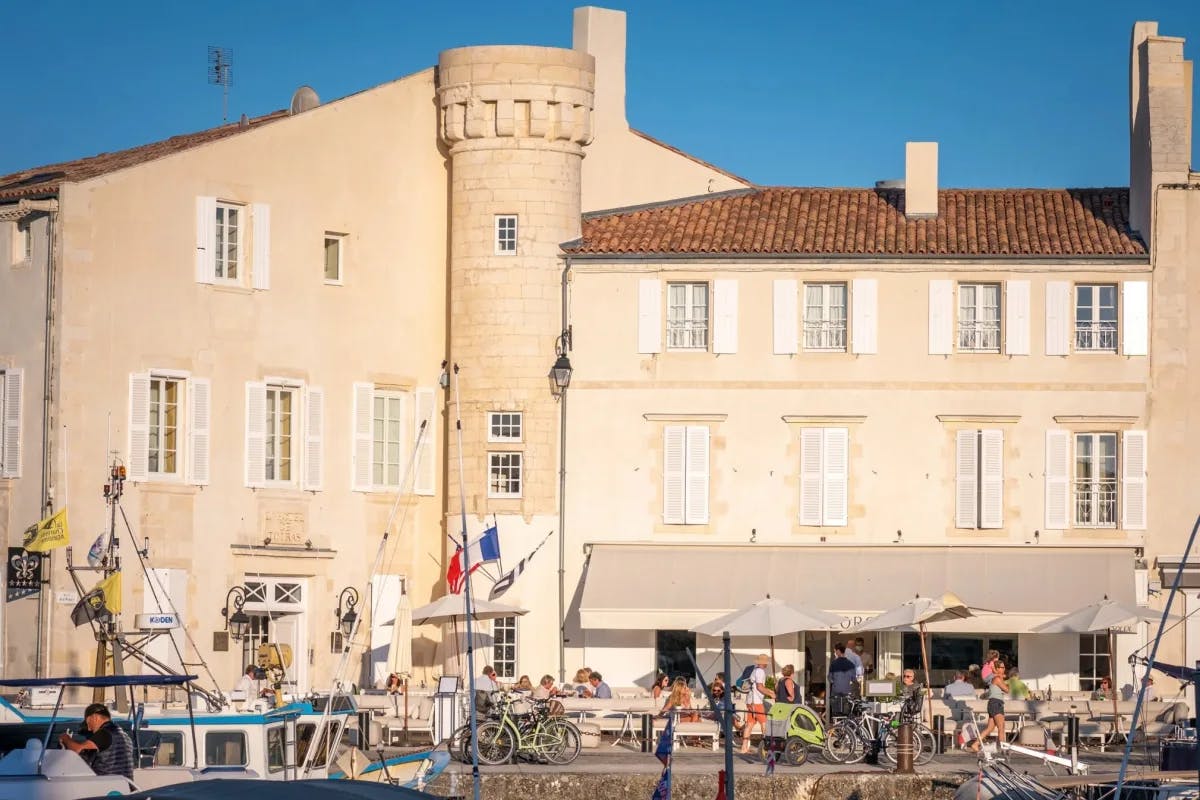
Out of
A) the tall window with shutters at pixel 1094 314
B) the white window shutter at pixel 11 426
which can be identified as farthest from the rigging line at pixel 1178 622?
the white window shutter at pixel 11 426

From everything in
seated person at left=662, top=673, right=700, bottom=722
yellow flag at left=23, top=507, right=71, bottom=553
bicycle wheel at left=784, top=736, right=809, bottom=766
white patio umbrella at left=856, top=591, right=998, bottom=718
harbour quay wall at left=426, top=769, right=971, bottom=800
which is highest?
yellow flag at left=23, top=507, right=71, bottom=553

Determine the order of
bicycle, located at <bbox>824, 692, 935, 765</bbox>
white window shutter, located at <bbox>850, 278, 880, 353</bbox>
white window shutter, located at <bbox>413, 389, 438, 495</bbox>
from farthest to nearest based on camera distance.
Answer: white window shutter, located at <bbox>413, 389, 438, 495</bbox>, white window shutter, located at <bbox>850, 278, 880, 353</bbox>, bicycle, located at <bbox>824, 692, 935, 765</bbox>

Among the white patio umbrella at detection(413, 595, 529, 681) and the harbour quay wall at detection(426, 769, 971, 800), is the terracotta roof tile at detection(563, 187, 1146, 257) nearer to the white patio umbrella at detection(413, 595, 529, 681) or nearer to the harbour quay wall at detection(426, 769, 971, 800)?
the white patio umbrella at detection(413, 595, 529, 681)

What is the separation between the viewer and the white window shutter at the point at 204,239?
40.0 meters

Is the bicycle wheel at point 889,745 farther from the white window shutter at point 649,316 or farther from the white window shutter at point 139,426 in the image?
the white window shutter at point 139,426

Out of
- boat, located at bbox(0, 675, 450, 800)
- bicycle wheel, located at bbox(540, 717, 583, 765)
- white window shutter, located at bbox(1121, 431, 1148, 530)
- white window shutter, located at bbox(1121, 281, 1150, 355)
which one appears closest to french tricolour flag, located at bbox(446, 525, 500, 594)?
bicycle wheel, located at bbox(540, 717, 583, 765)

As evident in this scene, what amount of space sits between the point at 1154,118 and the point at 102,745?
23.9 m

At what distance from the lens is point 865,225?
43688 millimetres

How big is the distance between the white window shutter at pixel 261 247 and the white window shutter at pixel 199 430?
1918 mm

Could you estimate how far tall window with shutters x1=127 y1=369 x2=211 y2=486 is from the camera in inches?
1537

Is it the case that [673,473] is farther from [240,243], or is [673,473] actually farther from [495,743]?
[495,743]

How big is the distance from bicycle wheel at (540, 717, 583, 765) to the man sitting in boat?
9233mm

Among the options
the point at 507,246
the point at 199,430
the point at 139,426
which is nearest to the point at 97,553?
the point at 139,426

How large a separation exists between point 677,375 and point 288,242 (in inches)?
263
